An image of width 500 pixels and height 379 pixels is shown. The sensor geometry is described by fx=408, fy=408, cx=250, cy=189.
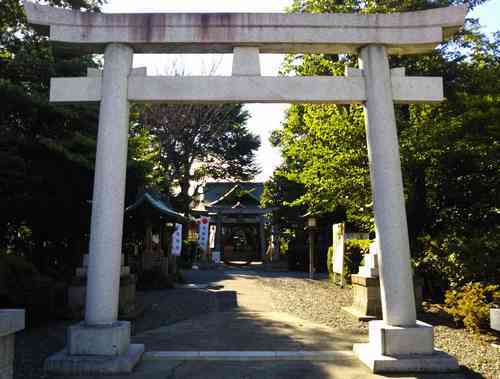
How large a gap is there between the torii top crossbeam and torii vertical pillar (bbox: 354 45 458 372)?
14.0 inches

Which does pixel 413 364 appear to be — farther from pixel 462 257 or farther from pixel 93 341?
pixel 462 257

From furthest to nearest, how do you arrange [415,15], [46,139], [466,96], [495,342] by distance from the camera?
[46,139] < [466,96] < [495,342] < [415,15]

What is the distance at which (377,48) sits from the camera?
18.4ft

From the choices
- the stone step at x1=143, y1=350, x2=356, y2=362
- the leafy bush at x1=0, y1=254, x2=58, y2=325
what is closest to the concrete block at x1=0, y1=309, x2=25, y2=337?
the stone step at x1=143, y1=350, x2=356, y2=362

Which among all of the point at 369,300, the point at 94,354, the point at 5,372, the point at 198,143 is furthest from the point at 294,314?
the point at 198,143

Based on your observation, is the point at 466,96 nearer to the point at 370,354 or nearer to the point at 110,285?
the point at 370,354

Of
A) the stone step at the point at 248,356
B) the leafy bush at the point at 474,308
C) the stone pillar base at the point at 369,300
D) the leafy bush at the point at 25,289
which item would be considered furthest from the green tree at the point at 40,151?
the leafy bush at the point at 474,308

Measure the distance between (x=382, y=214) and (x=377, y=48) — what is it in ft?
7.51

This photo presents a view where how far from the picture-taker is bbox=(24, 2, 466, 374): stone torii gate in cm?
519

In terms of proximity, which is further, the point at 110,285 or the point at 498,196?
the point at 498,196

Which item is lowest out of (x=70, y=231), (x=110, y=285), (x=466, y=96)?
(x=110, y=285)

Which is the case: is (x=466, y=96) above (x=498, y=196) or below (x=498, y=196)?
above

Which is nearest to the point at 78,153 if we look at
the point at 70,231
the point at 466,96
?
the point at 70,231

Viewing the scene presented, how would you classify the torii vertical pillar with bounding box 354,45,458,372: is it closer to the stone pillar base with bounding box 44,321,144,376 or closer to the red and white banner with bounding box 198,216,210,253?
the stone pillar base with bounding box 44,321,144,376
